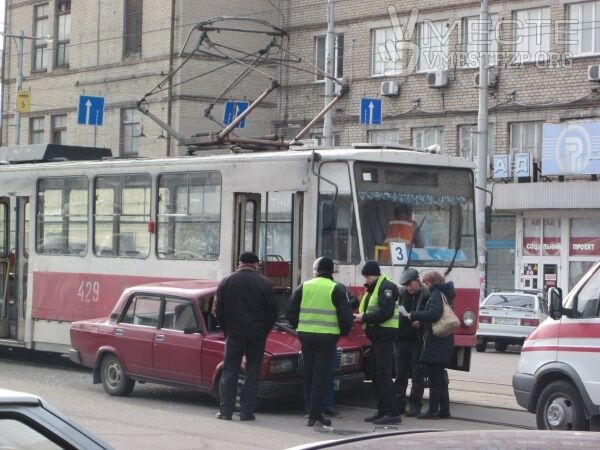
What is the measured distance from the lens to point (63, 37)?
42.9 meters

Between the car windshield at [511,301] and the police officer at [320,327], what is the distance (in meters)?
14.8

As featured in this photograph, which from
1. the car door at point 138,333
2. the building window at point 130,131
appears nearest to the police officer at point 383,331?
the car door at point 138,333

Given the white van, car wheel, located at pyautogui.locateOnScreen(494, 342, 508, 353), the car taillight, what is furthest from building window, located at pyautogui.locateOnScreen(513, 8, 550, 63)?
the white van

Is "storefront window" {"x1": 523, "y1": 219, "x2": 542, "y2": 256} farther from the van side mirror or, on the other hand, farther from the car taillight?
the van side mirror

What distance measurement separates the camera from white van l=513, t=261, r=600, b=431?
11.0m

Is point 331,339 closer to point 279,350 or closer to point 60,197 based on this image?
point 279,350

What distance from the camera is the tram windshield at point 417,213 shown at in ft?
48.1

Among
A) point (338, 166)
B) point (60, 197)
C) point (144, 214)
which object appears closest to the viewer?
point (338, 166)

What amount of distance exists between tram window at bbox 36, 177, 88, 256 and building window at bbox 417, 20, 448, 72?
1926 centimetres

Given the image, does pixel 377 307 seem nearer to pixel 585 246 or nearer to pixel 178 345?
pixel 178 345

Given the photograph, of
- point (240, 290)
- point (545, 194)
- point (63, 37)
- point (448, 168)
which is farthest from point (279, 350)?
point (63, 37)

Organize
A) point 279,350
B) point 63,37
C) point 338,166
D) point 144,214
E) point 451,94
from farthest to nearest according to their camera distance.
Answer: point 63,37 → point 451,94 → point 144,214 → point 338,166 → point 279,350

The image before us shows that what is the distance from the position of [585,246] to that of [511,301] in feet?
23.8

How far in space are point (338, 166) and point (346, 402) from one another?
2.93 m
